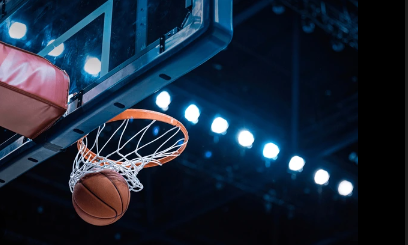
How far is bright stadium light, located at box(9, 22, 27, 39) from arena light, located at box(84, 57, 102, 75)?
76 centimetres

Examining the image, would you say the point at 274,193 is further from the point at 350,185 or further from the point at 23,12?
the point at 23,12

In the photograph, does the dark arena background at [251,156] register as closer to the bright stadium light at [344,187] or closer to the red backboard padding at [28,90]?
the bright stadium light at [344,187]

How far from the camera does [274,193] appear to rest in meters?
6.92

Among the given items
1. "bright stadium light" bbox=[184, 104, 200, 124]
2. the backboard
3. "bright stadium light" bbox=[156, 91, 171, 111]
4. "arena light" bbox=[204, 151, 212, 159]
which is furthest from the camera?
"arena light" bbox=[204, 151, 212, 159]

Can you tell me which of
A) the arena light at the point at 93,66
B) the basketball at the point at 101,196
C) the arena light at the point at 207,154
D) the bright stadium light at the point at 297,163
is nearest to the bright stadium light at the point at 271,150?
→ the bright stadium light at the point at 297,163

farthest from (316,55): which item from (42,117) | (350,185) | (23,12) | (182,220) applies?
(42,117)

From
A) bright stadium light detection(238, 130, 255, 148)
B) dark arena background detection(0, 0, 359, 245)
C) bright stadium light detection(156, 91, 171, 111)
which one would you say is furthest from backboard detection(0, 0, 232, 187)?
bright stadium light detection(238, 130, 255, 148)

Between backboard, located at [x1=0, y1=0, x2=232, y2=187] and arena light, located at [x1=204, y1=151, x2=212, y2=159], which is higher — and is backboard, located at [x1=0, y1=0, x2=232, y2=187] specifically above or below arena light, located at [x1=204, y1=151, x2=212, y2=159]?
below

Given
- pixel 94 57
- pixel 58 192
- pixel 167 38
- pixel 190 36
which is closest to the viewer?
pixel 190 36

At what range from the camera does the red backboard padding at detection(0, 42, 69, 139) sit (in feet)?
8.94

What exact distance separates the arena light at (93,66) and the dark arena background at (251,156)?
1.15m

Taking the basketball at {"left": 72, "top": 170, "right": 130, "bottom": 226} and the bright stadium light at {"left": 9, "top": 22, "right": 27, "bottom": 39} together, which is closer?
the basketball at {"left": 72, "top": 170, "right": 130, "bottom": 226}

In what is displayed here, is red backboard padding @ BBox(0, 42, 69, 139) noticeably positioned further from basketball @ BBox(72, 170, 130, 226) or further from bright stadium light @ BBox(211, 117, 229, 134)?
bright stadium light @ BBox(211, 117, 229, 134)

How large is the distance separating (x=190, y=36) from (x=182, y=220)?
15.6 feet
